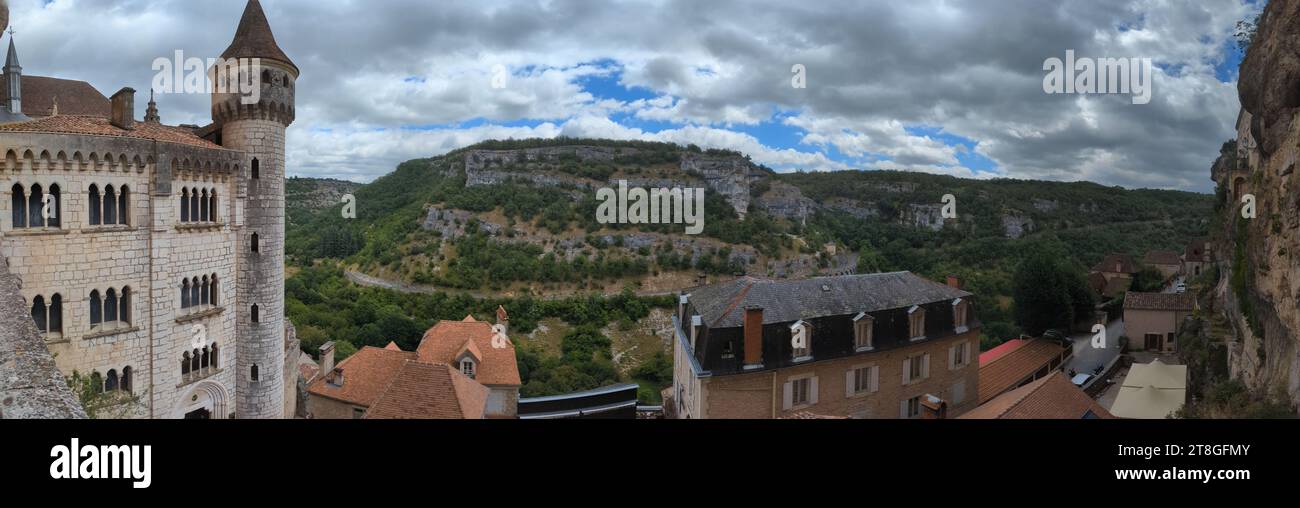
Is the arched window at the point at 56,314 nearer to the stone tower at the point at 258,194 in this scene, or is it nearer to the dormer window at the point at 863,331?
the stone tower at the point at 258,194

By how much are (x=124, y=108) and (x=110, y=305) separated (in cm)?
555

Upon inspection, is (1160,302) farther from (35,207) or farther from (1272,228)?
(35,207)

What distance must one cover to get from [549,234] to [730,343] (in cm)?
6284

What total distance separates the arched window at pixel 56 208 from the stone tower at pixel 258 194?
17.7 ft

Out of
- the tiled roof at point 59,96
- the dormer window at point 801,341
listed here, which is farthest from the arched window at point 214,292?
the dormer window at point 801,341

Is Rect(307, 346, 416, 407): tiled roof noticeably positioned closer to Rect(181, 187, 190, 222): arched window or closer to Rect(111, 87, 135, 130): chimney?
Rect(181, 187, 190, 222): arched window

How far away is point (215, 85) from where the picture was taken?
72.3 feet

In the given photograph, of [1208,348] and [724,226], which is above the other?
[724,226]

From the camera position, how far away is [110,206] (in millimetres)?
17172

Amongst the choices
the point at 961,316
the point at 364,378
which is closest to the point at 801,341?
the point at 961,316

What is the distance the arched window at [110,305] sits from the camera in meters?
17.3

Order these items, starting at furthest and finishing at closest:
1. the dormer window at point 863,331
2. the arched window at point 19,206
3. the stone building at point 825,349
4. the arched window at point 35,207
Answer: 1. the dormer window at point 863,331
2. the stone building at point 825,349
3. the arched window at point 35,207
4. the arched window at point 19,206
